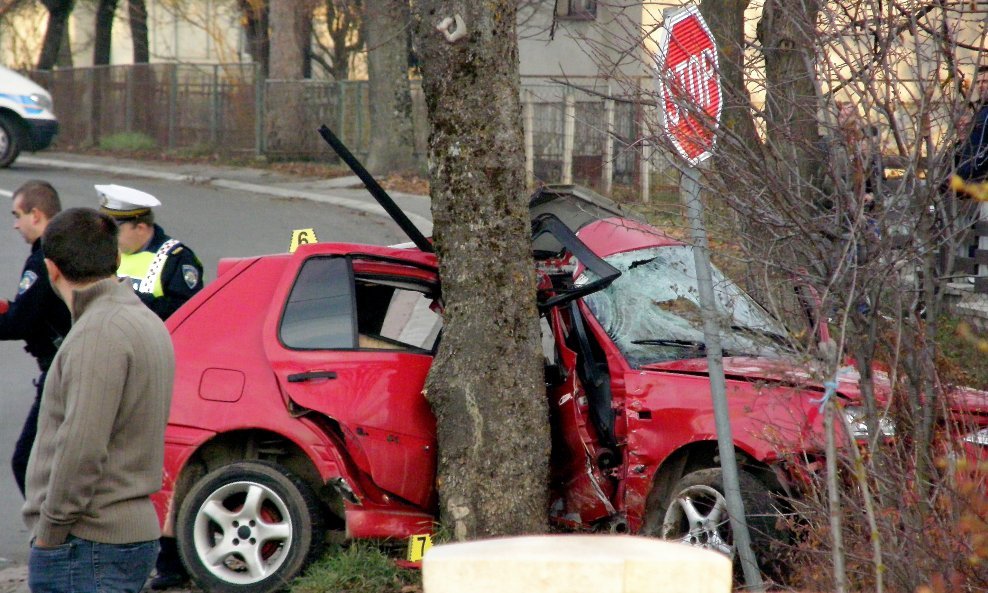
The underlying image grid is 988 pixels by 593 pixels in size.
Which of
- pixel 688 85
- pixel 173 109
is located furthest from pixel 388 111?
pixel 688 85

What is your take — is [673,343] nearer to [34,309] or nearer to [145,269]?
[145,269]

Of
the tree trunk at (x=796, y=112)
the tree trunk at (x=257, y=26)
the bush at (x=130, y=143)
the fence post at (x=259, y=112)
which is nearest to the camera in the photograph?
the tree trunk at (x=796, y=112)

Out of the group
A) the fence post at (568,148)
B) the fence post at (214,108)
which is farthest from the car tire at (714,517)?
the fence post at (214,108)

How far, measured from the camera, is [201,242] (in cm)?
1500

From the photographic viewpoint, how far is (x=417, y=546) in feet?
18.2

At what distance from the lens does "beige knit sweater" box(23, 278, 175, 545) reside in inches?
141

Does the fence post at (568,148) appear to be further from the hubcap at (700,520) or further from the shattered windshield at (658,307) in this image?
the hubcap at (700,520)

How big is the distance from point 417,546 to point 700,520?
131 cm

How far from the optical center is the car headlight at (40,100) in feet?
68.3

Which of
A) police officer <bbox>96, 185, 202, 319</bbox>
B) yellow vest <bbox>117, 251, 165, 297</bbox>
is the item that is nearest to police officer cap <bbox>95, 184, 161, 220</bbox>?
police officer <bbox>96, 185, 202, 319</bbox>

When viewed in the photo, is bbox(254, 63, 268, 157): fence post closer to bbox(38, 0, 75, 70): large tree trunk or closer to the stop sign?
bbox(38, 0, 75, 70): large tree trunk

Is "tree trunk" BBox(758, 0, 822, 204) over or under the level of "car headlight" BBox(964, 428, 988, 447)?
over

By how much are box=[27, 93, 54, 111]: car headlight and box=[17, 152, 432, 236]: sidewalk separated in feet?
7.86

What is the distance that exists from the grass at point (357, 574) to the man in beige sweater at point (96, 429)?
61.9 inches
